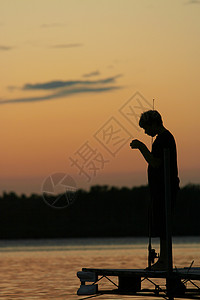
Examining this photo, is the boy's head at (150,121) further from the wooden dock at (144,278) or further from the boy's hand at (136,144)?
the wooden dock at (144,278)

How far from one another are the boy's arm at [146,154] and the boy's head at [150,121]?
31cm

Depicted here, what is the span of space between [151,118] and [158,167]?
3.00 feet

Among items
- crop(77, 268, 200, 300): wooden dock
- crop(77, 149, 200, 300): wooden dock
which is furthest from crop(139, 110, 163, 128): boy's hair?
crop(77, 268, 200, 300): wooden dock

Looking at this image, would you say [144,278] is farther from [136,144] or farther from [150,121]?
[150,121]

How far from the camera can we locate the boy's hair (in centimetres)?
1612

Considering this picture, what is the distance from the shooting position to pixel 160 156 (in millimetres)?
16344

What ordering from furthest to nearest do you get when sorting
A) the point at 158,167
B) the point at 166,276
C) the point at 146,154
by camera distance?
the point at 166,276, the point at 158,167, the point at 146,154

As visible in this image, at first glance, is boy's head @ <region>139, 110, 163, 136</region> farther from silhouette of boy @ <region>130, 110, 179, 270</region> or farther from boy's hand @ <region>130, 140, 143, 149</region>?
boy's hand @ <region>130, 140, 143, 149</region>

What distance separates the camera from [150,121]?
52.9 feet

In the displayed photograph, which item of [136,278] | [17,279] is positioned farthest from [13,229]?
[136,278]

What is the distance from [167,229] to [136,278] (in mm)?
3048

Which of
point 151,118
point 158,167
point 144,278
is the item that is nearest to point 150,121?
point 151,118

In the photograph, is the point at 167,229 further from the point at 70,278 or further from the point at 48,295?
the point at 70,278

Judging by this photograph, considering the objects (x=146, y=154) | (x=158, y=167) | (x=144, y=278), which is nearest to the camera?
(x=146, y=154)
